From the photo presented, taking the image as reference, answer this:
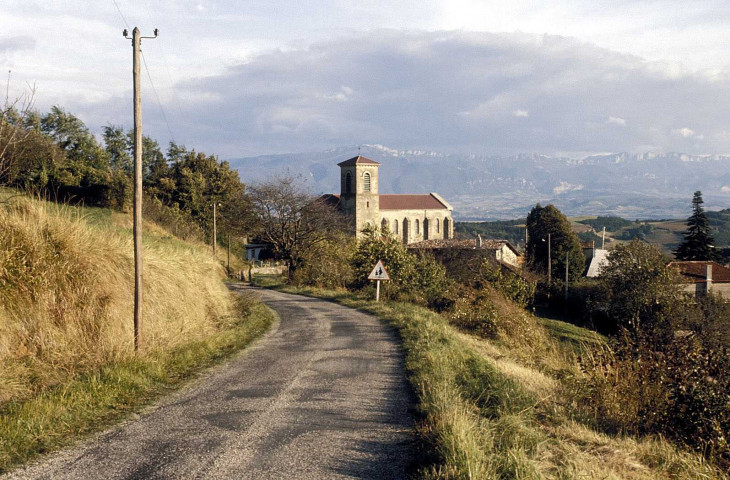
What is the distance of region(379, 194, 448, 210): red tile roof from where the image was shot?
97188 millimetres

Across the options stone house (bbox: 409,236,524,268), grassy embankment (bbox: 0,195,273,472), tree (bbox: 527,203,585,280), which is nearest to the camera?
grassy embankment (bbox: 0,195,273,472)

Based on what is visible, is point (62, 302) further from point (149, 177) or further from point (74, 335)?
point (149, 177)

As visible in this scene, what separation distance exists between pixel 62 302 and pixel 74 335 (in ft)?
2.39

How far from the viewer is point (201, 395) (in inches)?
361

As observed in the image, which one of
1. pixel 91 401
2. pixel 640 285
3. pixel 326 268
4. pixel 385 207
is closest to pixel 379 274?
pixel 326 268

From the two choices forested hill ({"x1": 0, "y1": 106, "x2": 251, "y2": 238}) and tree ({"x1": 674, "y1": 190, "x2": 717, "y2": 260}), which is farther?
tree ({"x1": 674, "y1": 190, "x2": 717, "y2": 260})

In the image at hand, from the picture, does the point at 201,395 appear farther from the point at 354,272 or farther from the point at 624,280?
the point at 624,280

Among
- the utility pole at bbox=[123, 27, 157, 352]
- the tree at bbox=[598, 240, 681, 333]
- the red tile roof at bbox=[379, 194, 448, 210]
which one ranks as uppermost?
the red tile roof at bbox=[379, 194, 448, 210]

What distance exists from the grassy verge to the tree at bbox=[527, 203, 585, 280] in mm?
52204

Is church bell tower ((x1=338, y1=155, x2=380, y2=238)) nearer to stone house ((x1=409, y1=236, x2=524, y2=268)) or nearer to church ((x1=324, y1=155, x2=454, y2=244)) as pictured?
church ((x1=324, y1=155, x2=454, y2=244))

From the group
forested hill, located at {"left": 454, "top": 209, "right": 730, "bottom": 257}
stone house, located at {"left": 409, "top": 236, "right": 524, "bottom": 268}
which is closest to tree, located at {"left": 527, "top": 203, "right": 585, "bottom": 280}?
stone house, located at {"left": 409, "top": 236, "right": 524, "bottom": 268}

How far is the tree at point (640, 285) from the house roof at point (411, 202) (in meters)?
56.5

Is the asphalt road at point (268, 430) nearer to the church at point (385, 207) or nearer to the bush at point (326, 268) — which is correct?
the bush at point (326, 268)

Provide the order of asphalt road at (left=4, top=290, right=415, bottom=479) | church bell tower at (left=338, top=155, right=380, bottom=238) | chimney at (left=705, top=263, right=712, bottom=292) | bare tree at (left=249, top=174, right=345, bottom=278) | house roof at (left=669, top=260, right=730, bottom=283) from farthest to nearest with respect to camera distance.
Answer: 1. church bell tower at (left=338, top=155, right=380, bottom=238)
2. house roof at (left=669, top=260, right=730, bottom=283)
3. chimney at (left=705, top=263, right=712, bottom=292)
4. bare tree at (left=249, top=174, right=345, bottom=278)
5. asphalt road at (left=4, top=290, right=415, bottom=479)
